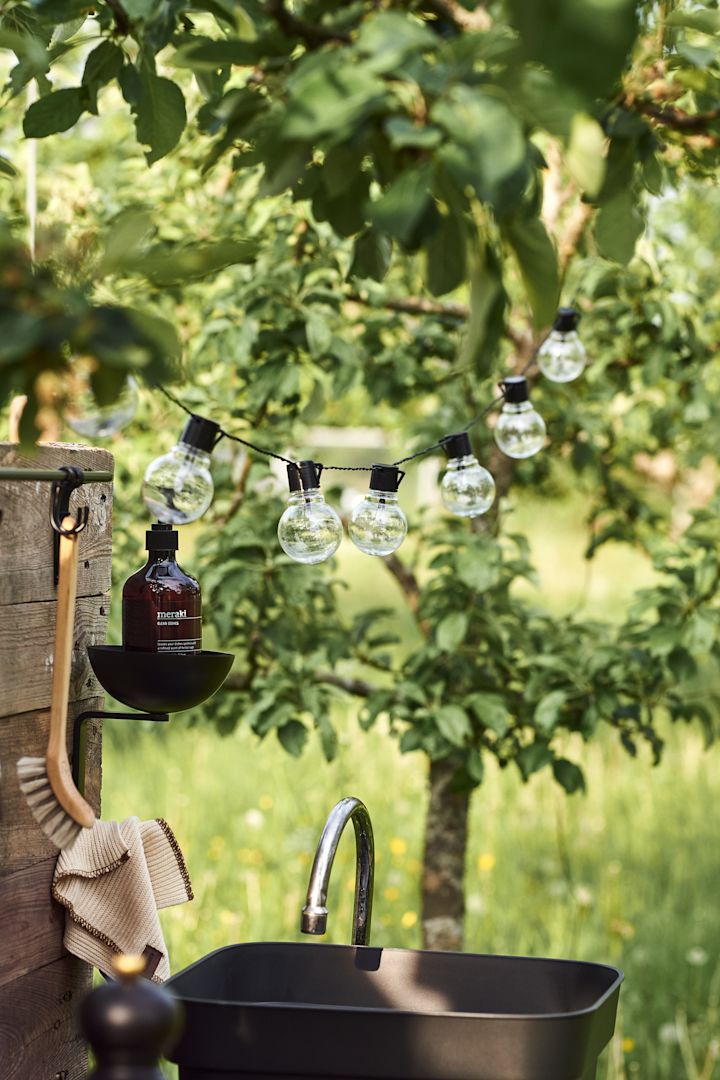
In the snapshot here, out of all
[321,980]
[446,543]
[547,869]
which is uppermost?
[446,543]

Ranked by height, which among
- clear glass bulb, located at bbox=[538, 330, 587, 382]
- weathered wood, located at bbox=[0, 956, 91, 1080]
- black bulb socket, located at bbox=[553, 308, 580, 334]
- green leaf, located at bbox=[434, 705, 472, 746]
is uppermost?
black bulb socket, located at bbox=[553, 308, 580, 334]

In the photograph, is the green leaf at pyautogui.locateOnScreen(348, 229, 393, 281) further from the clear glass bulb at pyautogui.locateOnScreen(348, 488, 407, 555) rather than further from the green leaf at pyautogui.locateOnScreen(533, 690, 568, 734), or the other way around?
the green leaf at pyautogui.locateOnScreen(533, 690, 568, 734)

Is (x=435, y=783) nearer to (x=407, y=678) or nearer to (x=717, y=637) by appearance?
(x=407, y=678)

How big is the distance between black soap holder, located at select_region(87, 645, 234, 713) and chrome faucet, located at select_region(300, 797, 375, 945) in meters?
0.19

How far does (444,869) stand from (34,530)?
1643 mm

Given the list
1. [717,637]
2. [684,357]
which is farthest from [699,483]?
[717,637]

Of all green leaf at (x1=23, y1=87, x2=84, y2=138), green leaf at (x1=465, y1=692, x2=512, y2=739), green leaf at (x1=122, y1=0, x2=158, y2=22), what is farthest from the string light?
green leaf at (x1=465, y1=692, x2=512, y2=739)

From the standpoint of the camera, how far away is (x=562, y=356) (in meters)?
1.94

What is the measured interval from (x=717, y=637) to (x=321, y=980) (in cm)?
118

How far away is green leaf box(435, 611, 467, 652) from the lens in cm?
221

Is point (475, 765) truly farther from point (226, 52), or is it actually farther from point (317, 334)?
point (226, 52)

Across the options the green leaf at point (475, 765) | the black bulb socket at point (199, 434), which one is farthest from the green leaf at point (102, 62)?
the green leaf at point (475, 765)

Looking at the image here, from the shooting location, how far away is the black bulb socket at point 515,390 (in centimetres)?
182

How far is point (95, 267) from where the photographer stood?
78cm
